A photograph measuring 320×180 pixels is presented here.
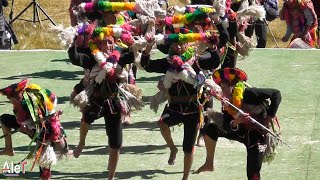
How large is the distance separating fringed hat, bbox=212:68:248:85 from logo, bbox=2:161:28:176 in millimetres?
2376

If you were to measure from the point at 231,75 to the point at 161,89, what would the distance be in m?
1.17

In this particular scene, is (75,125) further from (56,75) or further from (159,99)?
(56,75)

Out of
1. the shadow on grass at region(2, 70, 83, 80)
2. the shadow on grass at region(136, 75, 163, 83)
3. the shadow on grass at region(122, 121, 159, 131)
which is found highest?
the shadow on grass at region(122, 121, 159, 131)

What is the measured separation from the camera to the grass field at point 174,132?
1147 centimetres

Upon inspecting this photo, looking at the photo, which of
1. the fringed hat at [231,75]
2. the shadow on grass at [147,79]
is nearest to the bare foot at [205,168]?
the fringed hat at [231,75]

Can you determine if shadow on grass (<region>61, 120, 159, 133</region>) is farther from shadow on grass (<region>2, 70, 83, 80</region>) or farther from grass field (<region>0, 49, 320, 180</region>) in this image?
shadow on grass (<region>2, 70, 83, 80</region>)

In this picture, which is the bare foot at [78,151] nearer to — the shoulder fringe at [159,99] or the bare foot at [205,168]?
the shoulder fringe at [159,99]

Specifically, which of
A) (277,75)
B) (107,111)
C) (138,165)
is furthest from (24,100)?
(277,75)

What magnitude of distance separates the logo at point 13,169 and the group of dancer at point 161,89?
0.22m

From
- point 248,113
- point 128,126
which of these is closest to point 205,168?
point 248,113

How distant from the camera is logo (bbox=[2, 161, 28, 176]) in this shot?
1120 cm

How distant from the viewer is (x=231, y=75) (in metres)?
10.5

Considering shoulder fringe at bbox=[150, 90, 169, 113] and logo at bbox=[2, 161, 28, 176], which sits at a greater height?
shoulder fringe at bbox=[150, 90, 169, 113]

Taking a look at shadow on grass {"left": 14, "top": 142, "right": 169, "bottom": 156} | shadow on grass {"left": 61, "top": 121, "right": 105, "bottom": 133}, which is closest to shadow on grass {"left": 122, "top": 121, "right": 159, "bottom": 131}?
shadow on grass {"left": 61, "top": 121, "right": 105, "bottom": 133}
